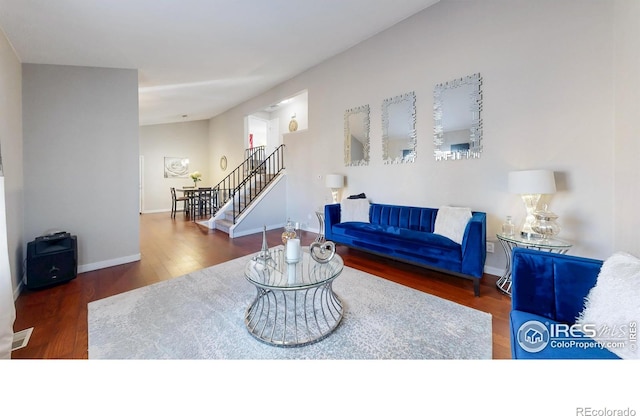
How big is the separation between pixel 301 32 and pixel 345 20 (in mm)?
674

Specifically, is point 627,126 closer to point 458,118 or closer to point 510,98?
point 510,98

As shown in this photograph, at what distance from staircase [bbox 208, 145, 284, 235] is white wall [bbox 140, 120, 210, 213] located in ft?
5.49

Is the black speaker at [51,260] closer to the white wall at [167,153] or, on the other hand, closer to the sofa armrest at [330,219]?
the sofa armrest at [330,219]

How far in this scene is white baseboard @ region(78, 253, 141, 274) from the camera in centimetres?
317

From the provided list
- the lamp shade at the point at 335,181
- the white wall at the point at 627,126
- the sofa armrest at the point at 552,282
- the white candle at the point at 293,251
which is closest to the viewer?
the sofa armrest at the point at 552,282

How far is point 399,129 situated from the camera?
3865mm

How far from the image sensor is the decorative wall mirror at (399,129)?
3.70 meters

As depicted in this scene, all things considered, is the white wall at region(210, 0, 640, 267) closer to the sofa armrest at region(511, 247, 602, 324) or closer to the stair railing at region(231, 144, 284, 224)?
the sofa armrest at region(511, 247, 602, 324)

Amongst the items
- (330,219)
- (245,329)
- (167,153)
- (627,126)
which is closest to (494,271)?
(627,126)

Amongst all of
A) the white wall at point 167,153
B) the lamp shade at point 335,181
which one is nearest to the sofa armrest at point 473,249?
the lamp shade at point 335,181

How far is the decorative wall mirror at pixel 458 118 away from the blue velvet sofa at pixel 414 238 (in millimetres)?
851

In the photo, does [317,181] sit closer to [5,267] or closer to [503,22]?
[503,22]

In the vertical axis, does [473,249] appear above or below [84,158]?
below

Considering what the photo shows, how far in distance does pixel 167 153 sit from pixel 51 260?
7043 mm
